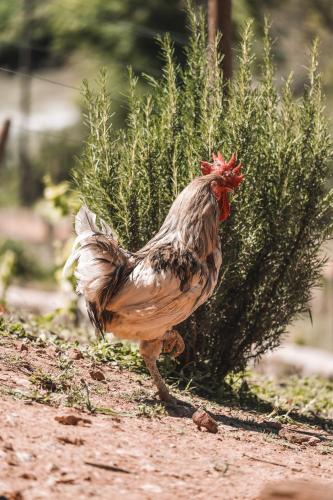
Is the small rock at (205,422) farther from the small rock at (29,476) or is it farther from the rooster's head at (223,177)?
the small rock at (29,476)

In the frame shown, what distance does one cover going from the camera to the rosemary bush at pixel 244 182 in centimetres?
693

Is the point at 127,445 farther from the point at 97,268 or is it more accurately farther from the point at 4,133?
the point at 4,133

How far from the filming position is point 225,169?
6402 millimetres

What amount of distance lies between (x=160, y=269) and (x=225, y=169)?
3.09 feet

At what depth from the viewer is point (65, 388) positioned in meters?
5.93

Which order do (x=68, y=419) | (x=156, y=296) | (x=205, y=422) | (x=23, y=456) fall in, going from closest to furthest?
(x=23, y=456) → (x=68, y=419) → (x=205, y=422) → (x=156, y=296)

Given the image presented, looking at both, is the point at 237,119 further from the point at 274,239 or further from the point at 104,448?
the point at 104,448

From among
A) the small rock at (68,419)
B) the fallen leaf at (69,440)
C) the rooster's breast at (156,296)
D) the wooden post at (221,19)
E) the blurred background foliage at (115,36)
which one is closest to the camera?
the fallen leaf at (69,440)

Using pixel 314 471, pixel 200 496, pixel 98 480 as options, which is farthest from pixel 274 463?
pixel 98 480

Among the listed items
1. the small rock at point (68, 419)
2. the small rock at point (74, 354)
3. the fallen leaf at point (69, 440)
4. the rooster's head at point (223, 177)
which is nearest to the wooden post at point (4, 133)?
the small rock at point (74, 354)

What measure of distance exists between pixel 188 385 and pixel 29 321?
115 inches

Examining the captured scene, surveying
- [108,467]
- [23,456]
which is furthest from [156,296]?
[23,456]

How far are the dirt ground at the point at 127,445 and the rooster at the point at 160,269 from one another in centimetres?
49

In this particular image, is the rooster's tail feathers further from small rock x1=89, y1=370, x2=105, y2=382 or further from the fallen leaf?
the fallen leaf
